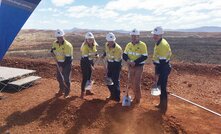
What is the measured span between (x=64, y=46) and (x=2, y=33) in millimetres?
4435

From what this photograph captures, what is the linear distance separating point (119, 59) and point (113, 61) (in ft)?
0.56

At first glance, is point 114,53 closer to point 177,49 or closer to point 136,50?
point 136,50

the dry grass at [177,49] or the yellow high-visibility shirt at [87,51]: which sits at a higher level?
the yellow high-visibility shirt at [87,51]

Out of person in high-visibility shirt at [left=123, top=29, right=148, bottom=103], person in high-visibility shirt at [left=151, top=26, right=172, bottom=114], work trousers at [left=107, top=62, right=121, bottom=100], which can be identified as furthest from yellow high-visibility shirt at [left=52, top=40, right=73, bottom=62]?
person in high-visibility shirt at [left=151, top=26, right=172, bottom=114]

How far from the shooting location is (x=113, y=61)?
8.88m

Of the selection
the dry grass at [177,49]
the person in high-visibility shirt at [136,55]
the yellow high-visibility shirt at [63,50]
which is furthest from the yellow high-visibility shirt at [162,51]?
the dry grass at [177,49]

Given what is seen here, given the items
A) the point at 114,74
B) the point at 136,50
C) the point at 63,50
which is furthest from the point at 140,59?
the point at 63,50

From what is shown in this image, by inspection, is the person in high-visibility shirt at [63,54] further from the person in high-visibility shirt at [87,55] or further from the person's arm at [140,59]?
the person's arm at [140,59]

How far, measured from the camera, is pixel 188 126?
772cm

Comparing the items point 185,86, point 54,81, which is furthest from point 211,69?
point 54,81

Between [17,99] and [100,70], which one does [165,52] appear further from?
[100,70]

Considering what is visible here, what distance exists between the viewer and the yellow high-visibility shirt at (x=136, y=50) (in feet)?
27.7

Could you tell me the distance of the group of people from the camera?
833 centimetres

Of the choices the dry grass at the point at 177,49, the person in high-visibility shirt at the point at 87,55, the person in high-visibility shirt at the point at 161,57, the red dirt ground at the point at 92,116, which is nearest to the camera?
the red dirt ground at the point at 92,116
